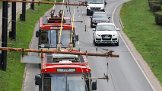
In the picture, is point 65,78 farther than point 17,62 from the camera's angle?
No

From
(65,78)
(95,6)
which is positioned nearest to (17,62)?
(65,78)

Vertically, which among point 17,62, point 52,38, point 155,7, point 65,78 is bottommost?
point 17,62

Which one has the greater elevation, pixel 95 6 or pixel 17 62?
pixel 95 6

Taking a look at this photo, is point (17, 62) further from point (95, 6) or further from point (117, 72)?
point (95, 6)

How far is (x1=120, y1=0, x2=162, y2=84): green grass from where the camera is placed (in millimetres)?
38850

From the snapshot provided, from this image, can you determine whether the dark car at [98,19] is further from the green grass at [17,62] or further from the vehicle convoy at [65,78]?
the vehicle convoy at [65,78]

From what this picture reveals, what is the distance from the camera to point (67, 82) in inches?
837

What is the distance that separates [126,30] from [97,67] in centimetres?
1981

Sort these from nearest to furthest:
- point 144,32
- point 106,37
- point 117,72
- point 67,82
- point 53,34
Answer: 1. point 67,82
2. point 53,34
3. point 117,72
4. point 106,37
5. point 144,32

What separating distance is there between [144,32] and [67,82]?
108 ft

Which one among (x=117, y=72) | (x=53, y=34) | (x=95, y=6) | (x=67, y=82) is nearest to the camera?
(x=67, y=82)

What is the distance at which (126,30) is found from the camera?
180 ft

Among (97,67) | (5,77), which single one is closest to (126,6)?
(97,67)

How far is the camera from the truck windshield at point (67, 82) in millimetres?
21219
